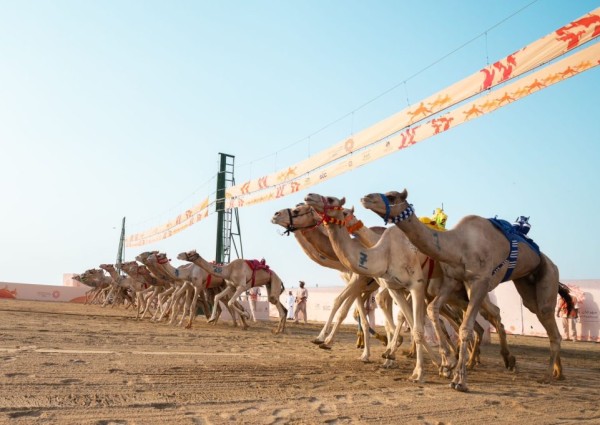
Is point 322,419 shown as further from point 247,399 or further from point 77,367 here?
point 77,367

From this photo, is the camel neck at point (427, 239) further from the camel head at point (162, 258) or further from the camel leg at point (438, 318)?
the camel head at point (162, 258)

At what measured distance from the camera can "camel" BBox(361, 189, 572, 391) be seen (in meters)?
5.95

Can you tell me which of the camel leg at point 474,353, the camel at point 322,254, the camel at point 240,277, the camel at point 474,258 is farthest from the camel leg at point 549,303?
the camel at point 240,277

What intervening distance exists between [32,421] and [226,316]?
62.9 feet

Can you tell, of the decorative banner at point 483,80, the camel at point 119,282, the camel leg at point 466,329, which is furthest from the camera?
the camel at point 119,282

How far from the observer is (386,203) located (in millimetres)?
5777

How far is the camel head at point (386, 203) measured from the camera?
5.76m

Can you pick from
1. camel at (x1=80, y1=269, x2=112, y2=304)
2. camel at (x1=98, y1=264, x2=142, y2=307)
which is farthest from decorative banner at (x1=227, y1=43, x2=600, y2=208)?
camel at (x1=80, y1=269, x2=112, y2=304)

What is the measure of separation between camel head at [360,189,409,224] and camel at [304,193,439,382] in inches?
44.6

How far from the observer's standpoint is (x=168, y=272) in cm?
1714

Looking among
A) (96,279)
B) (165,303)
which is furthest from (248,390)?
(96,279)

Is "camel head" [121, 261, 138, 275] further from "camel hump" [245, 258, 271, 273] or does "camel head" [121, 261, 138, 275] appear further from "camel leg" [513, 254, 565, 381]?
"camel leg" [513, 254, 565, 381]

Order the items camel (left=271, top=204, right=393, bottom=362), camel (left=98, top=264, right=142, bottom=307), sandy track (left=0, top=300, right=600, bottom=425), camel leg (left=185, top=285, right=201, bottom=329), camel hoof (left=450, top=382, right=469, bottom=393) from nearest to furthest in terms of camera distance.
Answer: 1. sandy track (left=0, top=300, right=600, bottom=425)
2. camel hoof (left=450, top=382, right=469, bottom=393)
3. camel (left=271, top=204, right=393, bottom=362)
4. camel leg (left=185, top=285, right=201, bottom=329)
5. camel (left=98, top=264, right=142, bottom=307)

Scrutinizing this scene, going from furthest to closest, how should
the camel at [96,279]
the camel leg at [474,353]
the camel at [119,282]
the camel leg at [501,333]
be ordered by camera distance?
the camel at [96,279], the camel at [119,282], the camel leg at [474,353], the camel leg at [501,333]
